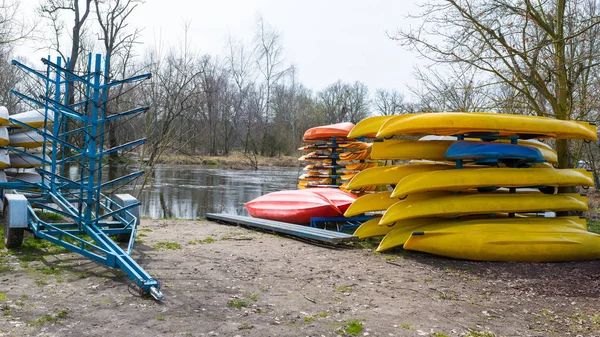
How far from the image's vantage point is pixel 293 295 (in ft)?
15.6

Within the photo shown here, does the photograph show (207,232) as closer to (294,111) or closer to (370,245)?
(370,245)

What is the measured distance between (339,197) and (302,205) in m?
0.76

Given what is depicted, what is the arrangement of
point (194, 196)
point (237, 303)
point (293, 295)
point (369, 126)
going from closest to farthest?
point (237, 303) < point (293, 295) < point (369, 126) < point (194, 196)

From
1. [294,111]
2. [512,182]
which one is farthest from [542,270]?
[294,111]

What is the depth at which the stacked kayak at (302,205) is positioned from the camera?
9.46 meters

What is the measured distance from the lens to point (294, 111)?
4862 centimetres

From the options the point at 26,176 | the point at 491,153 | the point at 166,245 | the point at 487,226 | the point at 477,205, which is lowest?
the point at 166,245

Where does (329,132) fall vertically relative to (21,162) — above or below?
above

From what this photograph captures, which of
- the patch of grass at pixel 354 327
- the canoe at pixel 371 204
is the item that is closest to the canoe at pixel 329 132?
the canoe at pixel 371 204

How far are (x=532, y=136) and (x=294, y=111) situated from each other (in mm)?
41442

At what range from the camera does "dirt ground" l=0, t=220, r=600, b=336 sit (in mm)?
3819

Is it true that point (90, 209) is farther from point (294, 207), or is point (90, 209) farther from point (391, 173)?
point (294, 207)

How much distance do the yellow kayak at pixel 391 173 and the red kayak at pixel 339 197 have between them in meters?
1.90

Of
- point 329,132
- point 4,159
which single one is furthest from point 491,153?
point 4,159
